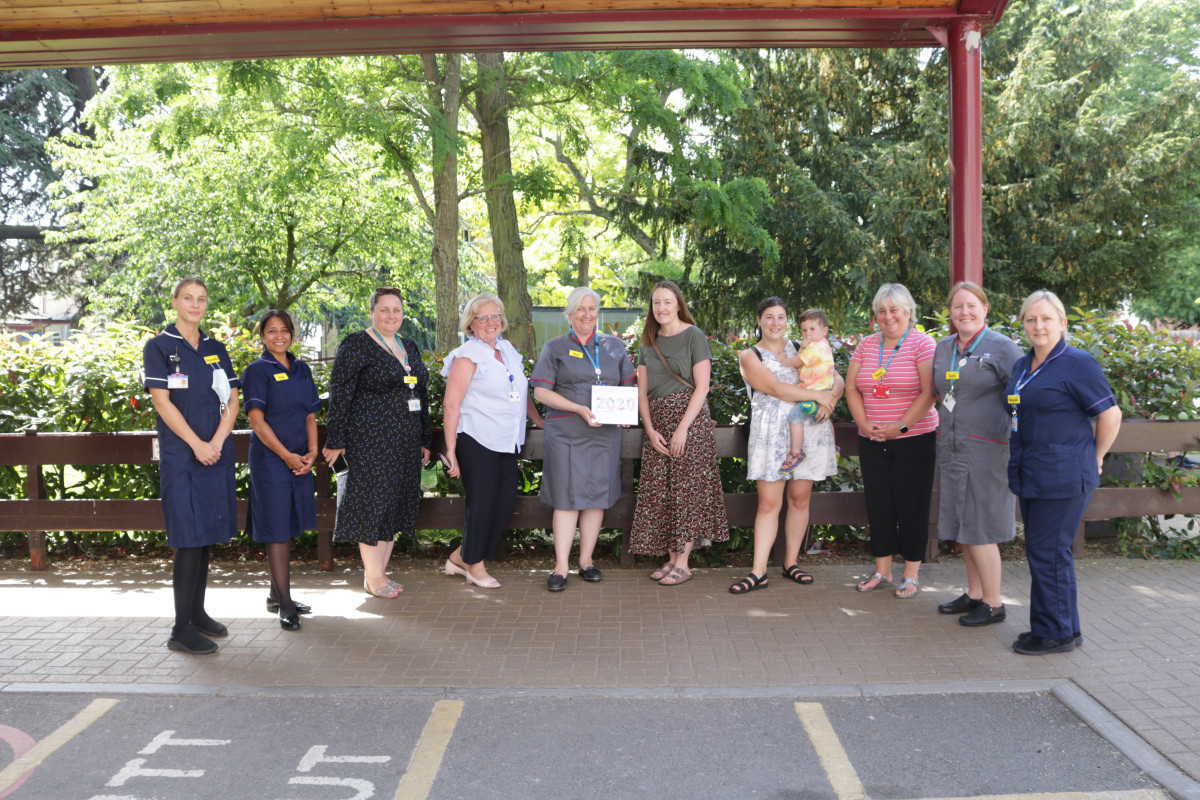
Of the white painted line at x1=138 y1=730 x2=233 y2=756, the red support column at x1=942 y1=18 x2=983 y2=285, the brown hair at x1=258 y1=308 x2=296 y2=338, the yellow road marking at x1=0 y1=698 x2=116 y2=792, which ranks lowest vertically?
the white painted line at x1=138 y1=730 x2=233 y2=756

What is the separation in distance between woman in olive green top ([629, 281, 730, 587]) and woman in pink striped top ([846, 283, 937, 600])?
94cm

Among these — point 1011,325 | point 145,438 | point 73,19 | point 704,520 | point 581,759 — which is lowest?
point 581,759

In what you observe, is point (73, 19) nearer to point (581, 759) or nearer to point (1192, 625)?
point (581, 759)

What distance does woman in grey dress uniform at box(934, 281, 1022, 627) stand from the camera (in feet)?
15.9

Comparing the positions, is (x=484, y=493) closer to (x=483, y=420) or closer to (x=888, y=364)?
(x=483, y=420)

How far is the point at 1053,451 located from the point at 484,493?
3.27 meters

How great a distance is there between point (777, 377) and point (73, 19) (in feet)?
17.2

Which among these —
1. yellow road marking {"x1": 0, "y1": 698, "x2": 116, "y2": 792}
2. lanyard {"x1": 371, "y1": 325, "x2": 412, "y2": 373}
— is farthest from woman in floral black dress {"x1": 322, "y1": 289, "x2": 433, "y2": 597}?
yellow road marking {"x1": 0, "y1": 698, "x2": 116, "y2": 792}

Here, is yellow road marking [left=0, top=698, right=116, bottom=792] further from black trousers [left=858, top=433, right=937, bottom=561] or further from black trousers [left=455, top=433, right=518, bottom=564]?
black trousers [left=858, top=433, right=937, bottom=561]

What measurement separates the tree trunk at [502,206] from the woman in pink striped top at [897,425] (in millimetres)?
7291

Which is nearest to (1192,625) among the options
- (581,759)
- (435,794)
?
(581,759)

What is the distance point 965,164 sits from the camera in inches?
256

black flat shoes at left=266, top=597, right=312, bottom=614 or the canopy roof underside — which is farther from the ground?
the canopy roof underside

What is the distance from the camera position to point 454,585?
5.93m
